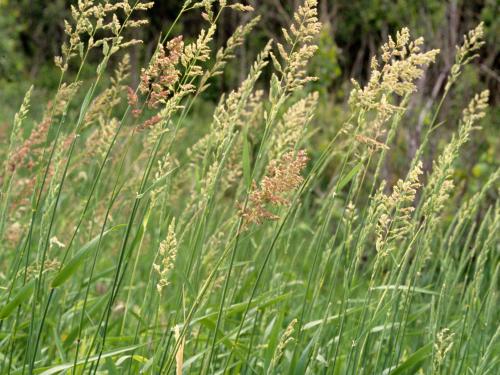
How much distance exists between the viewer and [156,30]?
1997cm

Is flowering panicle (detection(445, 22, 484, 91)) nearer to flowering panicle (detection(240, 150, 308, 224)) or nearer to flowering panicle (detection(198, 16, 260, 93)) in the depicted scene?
flowering panicle (detection(198, 16, 260, 93))

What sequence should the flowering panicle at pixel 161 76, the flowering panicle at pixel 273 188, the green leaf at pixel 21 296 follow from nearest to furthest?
the flowering panicle at pixel 273 188 → the flowering panicle at pixel 161 76 → the green leaf at pixel 21 296

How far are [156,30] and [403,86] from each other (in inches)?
744

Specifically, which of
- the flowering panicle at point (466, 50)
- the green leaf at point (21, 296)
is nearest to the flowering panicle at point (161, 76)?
the green leaf at point (21, 296)

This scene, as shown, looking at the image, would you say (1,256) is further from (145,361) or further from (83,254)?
(83,254)

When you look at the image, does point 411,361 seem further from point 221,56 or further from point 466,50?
point 221,56

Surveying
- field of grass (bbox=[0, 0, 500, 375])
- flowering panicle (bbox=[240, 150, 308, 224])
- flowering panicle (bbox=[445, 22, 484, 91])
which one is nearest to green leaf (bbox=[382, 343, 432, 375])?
field of grass (bbox=[0, 0, 500, 375])

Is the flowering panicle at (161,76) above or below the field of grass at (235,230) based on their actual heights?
above

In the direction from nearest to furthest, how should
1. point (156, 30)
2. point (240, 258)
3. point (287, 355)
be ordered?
point (287, 355) → point (240, 258) → point (156, 30)

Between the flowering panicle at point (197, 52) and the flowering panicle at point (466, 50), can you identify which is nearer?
the flowering panicle at point (197, 52)

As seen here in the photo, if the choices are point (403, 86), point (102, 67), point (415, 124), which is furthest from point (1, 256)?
point (415, 124)

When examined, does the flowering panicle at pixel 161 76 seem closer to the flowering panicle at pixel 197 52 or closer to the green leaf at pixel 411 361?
the flowering panicle at pixel 197 52

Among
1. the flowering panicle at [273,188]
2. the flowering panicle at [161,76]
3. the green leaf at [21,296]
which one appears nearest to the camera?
the flowering panicle at [273,188]

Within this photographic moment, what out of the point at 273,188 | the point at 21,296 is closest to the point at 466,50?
the point at 273,188
